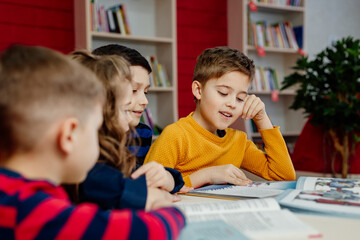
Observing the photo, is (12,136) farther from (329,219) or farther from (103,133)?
(329,219)

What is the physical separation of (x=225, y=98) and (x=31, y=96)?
3.64 ft

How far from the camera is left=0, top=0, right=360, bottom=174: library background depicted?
324 cm

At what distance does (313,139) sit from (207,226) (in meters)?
2.56

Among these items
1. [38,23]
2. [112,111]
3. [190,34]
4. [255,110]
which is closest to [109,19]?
[38,23]

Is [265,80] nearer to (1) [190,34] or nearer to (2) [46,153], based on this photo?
(1) [190,34]

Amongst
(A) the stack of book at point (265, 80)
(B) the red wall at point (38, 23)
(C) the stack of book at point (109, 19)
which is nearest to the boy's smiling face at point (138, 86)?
(C) the stack of book at point (109, 19)

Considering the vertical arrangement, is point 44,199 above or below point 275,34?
below

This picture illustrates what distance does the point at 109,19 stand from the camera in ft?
10.9

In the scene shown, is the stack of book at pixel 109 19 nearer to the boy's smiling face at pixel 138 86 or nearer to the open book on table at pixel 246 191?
the boy's smiling face at pixel 138 86

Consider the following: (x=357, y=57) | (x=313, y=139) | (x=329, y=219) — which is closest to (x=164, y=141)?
(x=329, y=219)

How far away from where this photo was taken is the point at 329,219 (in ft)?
2.57

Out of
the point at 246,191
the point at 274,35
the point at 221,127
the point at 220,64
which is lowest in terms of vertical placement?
the point at 246,191

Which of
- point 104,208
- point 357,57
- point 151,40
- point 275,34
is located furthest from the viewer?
point 275,34

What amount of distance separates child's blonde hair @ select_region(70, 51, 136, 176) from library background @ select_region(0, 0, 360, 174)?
2229 mm
